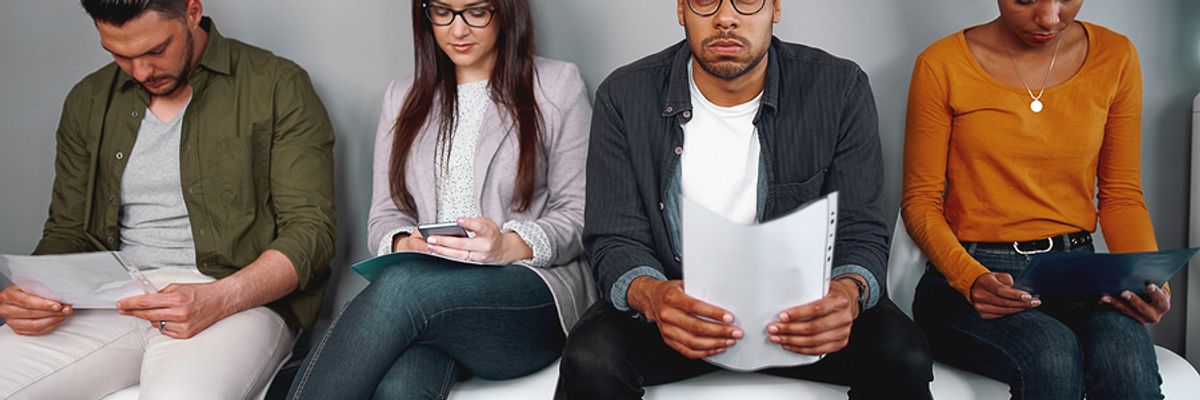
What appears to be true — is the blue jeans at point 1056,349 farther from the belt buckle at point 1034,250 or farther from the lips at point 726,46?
the lips at point 726,46

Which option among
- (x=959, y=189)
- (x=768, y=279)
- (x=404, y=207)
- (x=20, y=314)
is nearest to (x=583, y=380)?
(x=768, y=279)

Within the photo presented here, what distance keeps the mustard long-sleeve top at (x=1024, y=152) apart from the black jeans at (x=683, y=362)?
37 centimetres

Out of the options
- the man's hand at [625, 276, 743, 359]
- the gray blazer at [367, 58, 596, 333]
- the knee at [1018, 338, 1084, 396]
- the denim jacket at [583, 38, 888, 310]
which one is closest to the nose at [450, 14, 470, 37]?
the gray blazer at [367, 58, 596, 333]

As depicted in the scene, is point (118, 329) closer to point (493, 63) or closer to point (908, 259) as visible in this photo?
point (493, 63)

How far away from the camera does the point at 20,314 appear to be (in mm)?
1922

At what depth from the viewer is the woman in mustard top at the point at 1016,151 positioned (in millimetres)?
1935

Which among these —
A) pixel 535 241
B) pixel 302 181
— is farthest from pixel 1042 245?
pixel 302 181

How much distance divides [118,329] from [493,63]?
87cm

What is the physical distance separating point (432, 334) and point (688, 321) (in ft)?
1.49

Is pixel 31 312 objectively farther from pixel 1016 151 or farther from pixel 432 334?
pixel 1016 151

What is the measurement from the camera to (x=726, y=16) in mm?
1762

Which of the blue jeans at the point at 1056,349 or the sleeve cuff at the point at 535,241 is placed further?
the sleeve cuff at the point at 535,241

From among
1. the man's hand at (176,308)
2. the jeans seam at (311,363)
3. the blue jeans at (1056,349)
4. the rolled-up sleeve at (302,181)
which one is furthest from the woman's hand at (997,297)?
the man's hand at (176,308)

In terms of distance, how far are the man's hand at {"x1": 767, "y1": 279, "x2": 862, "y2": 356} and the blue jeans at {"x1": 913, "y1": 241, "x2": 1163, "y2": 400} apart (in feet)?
1.08
